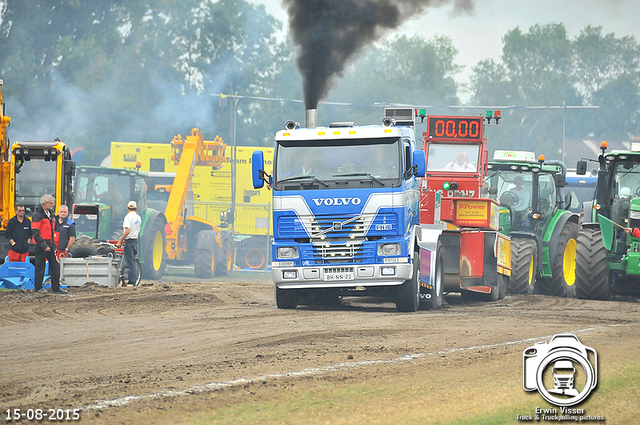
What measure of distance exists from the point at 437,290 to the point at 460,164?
4524 mm

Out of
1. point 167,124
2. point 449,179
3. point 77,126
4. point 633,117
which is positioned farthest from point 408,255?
point 633,117

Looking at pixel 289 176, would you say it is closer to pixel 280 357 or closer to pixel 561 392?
pixel 280 357

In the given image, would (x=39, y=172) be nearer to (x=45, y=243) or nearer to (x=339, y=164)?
(x=45, y=243)

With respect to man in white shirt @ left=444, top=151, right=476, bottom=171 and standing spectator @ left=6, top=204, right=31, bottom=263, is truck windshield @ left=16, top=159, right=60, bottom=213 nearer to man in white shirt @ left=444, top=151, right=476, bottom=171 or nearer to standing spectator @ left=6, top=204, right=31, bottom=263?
standing spectator @ left=6, top=204, right=31, bottom=263

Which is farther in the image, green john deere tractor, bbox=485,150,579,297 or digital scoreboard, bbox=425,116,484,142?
green john deere tractor, bbox=485,150,579,297

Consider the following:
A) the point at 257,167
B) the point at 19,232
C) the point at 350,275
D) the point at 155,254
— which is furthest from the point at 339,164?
the point at 155,254


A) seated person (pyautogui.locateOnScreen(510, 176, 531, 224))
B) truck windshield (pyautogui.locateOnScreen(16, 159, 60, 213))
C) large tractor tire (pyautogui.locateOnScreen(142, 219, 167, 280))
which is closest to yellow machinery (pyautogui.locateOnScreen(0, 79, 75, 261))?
truck windshield (pyautogui.locateOnScreen(16, 159, 60, 213))

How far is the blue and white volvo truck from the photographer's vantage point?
14.6 metres

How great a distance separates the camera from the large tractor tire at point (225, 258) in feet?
103

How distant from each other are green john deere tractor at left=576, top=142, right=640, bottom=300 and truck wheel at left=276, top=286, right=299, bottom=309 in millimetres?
6595

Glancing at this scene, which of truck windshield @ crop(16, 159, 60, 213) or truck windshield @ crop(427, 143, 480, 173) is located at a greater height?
truck windshield @ crop(427, 143, 480, 173)

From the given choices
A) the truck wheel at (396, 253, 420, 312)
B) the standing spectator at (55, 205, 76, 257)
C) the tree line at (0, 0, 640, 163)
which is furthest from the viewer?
the tree line at (0, 0, 640, 163)

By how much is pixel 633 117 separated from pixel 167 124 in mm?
58457

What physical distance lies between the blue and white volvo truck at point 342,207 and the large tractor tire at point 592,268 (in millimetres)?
5559
